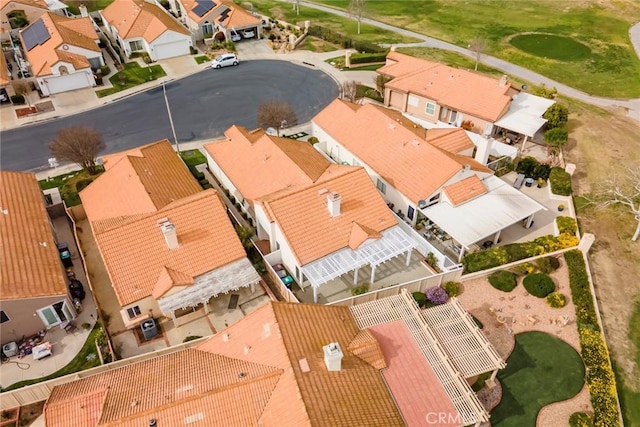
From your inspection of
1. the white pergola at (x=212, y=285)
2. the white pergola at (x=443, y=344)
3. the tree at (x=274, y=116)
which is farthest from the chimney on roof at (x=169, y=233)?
the tree at (x=274, y=116)

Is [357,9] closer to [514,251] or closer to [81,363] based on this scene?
[514,251]

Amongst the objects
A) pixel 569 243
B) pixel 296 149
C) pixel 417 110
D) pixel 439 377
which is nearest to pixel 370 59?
pixel 417 110

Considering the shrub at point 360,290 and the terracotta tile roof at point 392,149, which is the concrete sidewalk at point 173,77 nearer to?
the terracotta tile roof at point 392,149

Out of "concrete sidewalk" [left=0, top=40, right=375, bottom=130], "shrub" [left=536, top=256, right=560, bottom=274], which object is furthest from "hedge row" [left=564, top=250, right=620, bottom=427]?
"concrete sidewalk" [left=0, top=40, right=375, bottom=130]

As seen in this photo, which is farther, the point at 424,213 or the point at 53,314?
the point at 424,213

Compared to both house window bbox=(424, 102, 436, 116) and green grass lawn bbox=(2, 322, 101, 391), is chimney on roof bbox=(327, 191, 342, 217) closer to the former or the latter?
green grass lawn bbox=(2, 322, 101, 391)

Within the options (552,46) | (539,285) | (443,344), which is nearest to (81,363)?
(443,344)

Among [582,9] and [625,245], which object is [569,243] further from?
[582,9]
